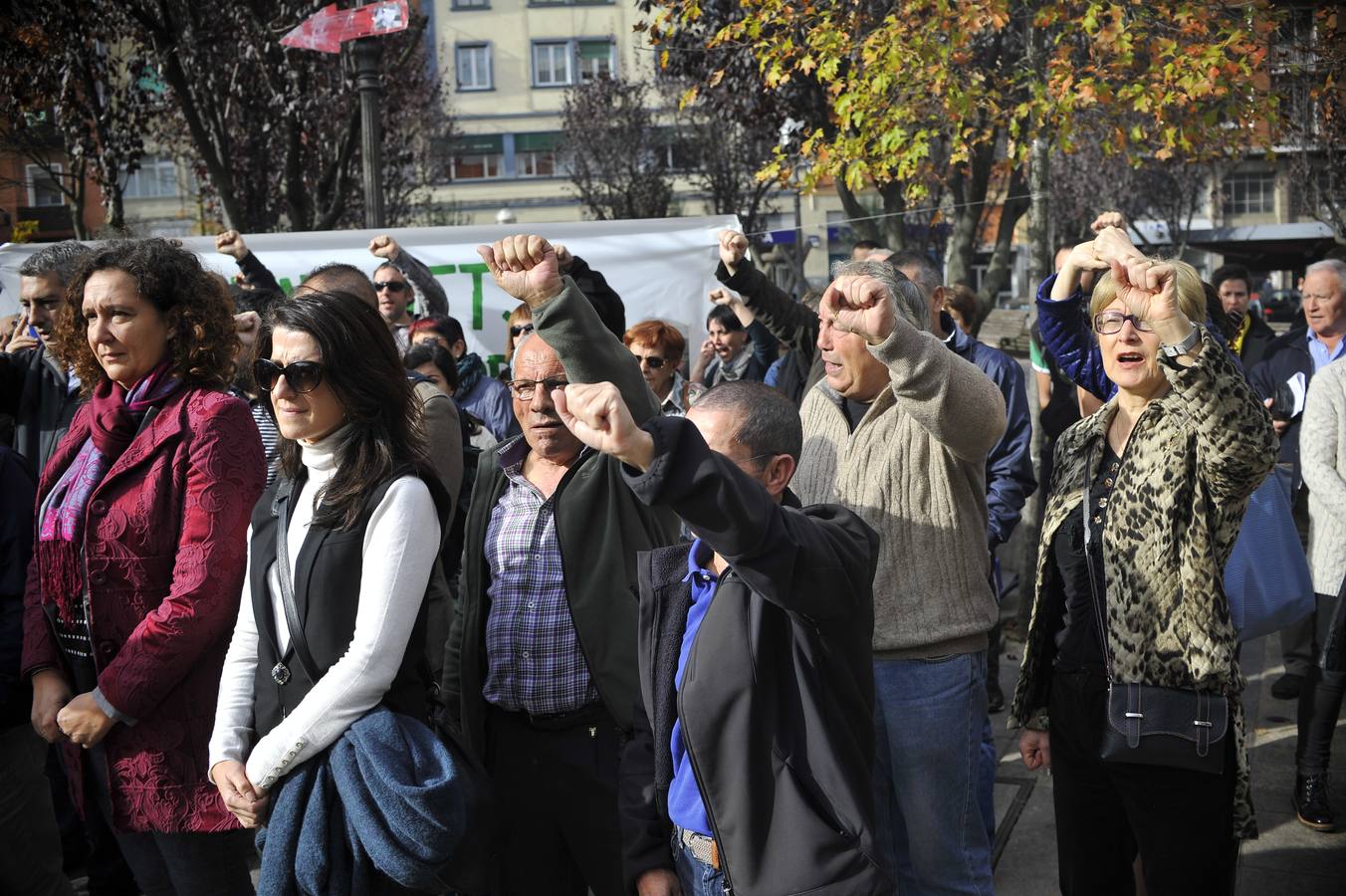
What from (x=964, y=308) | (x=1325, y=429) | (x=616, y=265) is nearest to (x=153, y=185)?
(x=616, y=265)

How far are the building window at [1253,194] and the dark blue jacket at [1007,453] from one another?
52.3 meters

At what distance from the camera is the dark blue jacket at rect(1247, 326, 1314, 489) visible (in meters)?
6.43

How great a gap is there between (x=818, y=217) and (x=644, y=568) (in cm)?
4432

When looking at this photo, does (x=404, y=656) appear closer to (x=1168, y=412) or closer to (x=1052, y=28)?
(x=1168, y=412)

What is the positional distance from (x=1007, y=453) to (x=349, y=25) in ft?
15.8

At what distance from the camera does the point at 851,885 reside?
2299mm

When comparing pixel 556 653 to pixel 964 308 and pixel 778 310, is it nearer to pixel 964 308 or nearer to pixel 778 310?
pixel 778 310

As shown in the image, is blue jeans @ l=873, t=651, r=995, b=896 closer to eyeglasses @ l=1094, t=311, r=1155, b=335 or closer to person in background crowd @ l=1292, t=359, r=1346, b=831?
eyeglasses @ l=1094, t=311, r=1155, b=335

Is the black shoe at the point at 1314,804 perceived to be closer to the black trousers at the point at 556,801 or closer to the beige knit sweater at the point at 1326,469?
the beige knit sweater at the point at 1326,469

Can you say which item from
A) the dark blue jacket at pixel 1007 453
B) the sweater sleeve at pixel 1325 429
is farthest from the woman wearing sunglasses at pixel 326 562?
the sweater sleeve at pixel 1325 429

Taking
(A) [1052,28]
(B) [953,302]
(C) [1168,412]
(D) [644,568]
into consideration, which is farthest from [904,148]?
(D) [644,568]

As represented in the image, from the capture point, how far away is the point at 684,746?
2.47m

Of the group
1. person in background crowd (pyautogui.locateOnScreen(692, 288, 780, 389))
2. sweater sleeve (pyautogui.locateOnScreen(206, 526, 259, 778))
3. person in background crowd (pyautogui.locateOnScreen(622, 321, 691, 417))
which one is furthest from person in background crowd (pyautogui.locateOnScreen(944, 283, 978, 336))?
sweater sleeve (pyautogui.locateOnScreen(206, 526, 259, 778))

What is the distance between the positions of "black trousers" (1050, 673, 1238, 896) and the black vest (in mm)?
1593
